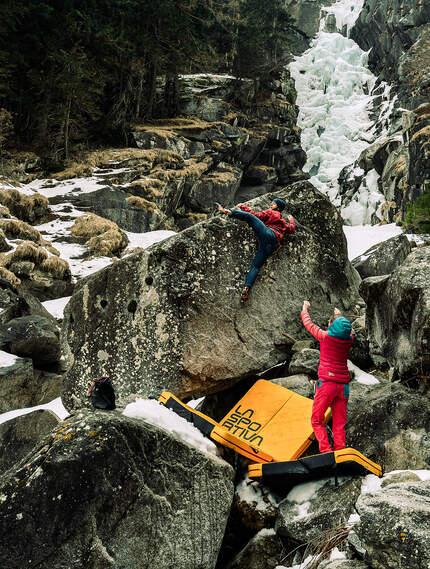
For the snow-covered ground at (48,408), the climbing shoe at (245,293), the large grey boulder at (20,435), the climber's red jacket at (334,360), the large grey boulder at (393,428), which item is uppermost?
the climbing shoe at (245,293)

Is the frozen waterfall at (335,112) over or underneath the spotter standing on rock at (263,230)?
over

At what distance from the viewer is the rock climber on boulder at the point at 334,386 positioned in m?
4.06

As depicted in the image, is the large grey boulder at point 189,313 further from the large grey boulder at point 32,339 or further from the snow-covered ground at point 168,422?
the large grey boulder at point 32,339

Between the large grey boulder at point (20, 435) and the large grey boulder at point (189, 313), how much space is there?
71.6 inches

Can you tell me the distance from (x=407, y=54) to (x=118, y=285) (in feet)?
145

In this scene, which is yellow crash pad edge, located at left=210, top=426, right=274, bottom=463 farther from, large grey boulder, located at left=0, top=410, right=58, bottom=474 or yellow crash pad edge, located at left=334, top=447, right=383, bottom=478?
large grey boulder, located at left=0, top=410, right=58, bottom=474

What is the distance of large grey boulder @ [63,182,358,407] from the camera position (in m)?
5.15

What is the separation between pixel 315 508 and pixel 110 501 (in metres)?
1.73


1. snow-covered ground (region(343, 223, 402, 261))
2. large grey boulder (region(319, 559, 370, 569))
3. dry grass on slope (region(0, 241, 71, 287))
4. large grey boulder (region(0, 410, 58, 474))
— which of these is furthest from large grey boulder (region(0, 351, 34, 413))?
snow-covered ground (region(343, 223, 402, 261))

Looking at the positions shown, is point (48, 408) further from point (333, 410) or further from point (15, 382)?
point (333, 410)

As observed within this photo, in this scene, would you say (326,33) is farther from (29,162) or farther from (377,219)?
(29,162)

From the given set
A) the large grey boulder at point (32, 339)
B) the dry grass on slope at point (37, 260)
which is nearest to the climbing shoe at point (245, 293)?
the large grey boulder at point (32, 339)

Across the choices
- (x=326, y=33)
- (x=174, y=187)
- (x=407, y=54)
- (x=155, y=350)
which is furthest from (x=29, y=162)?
(x=326, y=33)

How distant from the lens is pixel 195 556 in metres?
3.14
